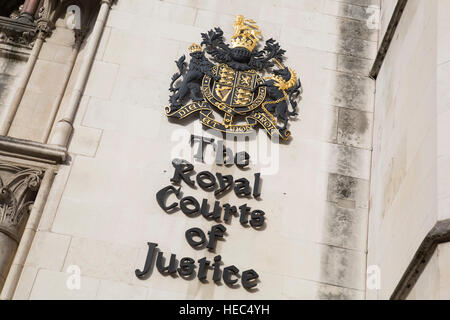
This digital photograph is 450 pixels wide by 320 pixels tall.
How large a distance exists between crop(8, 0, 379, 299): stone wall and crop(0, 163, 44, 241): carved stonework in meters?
0.47

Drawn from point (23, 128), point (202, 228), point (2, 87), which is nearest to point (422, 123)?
point (202, 228)

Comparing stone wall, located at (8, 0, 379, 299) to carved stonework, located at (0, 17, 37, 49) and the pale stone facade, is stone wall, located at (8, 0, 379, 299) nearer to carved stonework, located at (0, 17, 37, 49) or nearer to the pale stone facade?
the pale stone facade

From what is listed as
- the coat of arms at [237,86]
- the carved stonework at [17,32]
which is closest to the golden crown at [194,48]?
the coat of arms at [237,86]

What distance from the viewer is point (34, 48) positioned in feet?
43.6

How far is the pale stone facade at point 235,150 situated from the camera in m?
9.99

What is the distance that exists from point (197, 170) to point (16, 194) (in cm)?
293

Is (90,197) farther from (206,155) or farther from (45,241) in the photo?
(206,155)

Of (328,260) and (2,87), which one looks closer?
(328,260)

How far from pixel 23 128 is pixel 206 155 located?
342 centimetres

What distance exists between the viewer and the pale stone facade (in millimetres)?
9992

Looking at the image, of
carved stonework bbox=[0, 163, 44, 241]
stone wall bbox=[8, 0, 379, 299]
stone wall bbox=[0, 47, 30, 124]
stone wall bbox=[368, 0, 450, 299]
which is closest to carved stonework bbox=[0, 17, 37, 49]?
stone wall bbox=[0, 47, 30, 124]

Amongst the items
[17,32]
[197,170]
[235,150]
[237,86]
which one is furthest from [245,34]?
[17,32]

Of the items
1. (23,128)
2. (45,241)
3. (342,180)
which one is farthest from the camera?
(23,128)

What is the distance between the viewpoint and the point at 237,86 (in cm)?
1241
